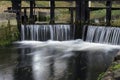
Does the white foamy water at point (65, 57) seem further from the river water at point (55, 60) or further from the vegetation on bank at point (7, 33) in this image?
the vegetation on bank at point (7, 33)

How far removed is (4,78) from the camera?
22.1 metres

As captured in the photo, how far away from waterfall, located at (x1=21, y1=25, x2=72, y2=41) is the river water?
815 mm

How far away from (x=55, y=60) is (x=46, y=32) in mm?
9635

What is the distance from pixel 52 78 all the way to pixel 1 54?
30.9ft

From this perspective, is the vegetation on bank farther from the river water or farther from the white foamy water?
the white foamy water

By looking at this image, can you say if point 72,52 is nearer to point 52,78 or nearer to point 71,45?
point 71,45

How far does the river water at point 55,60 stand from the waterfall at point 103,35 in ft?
Answer: 2.35

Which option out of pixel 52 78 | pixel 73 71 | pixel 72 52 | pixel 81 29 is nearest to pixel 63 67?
pixel 73 71

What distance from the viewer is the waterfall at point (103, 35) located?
33469 millimetres

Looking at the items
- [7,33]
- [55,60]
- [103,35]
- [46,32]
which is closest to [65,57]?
[55,60]

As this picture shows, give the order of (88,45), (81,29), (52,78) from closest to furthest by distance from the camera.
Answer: (52,78) → (88,45) → (81,29)

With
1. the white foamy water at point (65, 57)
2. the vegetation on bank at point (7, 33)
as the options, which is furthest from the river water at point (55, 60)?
the vegetation on bank at point (7, 33)

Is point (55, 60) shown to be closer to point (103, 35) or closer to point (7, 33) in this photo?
point (103, 35)

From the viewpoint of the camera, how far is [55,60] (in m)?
27.5
